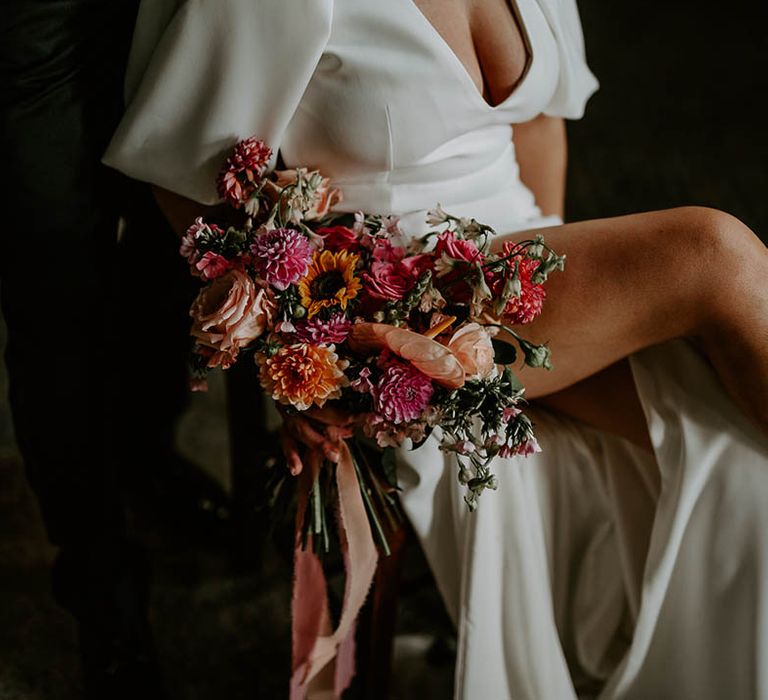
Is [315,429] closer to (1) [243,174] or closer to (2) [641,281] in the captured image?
(1) [243,174]

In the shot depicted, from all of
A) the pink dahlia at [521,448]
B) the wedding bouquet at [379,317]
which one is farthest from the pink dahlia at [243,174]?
the pink dahlia at [521,448]

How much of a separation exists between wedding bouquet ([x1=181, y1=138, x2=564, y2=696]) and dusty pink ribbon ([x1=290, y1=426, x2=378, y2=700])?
14 centimetres

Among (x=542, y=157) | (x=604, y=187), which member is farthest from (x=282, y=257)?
(x=604, y=187)

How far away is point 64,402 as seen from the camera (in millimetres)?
1078

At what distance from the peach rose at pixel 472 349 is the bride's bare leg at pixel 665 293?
176mm

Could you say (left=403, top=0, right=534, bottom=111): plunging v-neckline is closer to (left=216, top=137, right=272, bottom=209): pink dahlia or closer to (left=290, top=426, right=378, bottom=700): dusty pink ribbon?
(left=216, top=137, right=272, bottom=209): pink dahlia

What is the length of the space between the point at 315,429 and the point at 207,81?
1.37ft

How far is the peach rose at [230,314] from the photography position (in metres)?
0.76

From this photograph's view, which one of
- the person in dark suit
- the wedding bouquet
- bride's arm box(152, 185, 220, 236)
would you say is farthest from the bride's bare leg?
the person in dark suit

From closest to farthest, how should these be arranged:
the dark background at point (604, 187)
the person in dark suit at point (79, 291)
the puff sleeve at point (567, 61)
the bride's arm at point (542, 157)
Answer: the person in dark suit at point (79, 291) < the puff sleeve at point (567, 61) < the bride's arm at point (542, 157) < the dark background at point (604, 187)

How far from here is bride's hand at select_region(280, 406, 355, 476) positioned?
884mm

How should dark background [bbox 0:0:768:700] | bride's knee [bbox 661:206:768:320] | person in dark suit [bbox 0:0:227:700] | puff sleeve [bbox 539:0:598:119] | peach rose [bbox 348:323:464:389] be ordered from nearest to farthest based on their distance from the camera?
peach rose [bbox 348:323:464:389] → bride's knee [bbox 661:206:768:320] → person in dark suit [bbox 0:0:227:700] → puff sleeve [bbox 539:0:598:119] → dark background [bbox 0:0:768:700]

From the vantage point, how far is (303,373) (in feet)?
2.46

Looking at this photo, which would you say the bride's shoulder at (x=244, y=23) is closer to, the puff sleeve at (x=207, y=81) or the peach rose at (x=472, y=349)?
the puff sleeve at (x=207, y=81)
